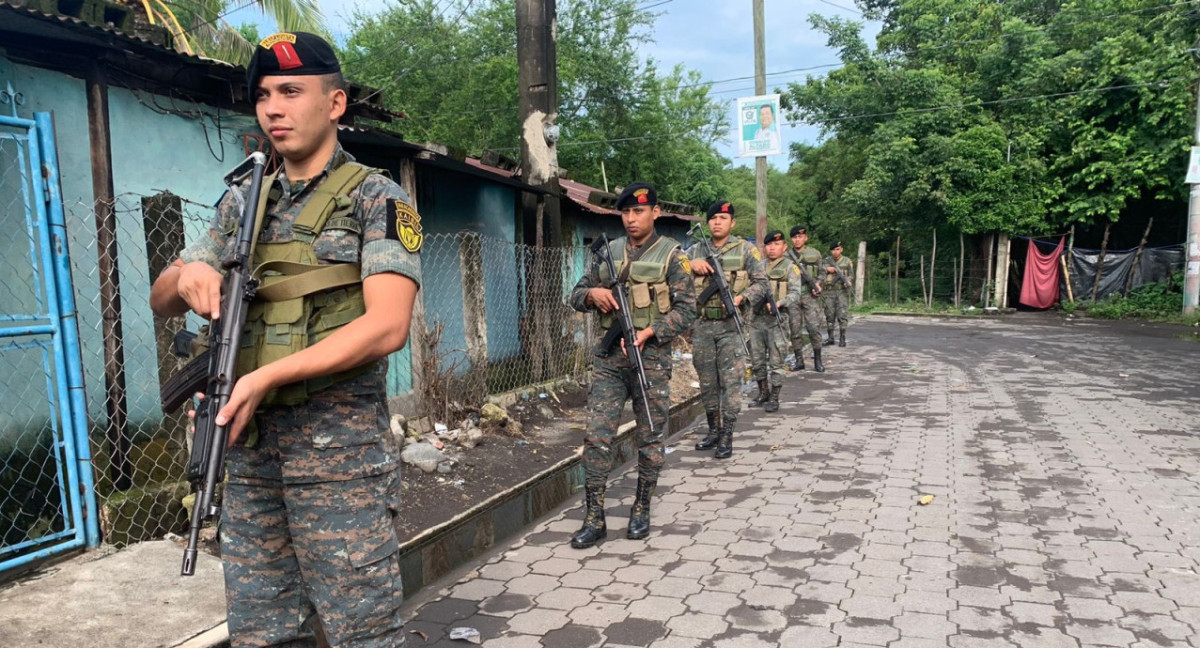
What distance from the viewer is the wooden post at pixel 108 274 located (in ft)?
13.4

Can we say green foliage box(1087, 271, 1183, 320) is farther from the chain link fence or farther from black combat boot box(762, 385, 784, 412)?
the chain link fence

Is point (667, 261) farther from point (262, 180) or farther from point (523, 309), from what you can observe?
point (523, 309)

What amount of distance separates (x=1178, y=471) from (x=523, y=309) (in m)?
6.10

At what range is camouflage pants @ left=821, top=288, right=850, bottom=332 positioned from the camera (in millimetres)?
13031

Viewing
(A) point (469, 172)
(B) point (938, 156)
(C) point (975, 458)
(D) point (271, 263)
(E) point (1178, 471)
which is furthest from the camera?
(B) point (938, 156)

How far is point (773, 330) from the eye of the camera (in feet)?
27.0

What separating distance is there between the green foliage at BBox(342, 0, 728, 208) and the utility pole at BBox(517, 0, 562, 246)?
14.8 metres

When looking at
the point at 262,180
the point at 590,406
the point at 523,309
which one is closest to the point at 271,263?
the point at 262,180

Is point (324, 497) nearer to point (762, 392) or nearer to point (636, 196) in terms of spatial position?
point (636, 196)

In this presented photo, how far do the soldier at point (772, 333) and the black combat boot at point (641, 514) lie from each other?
354cm

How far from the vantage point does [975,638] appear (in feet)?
9.68

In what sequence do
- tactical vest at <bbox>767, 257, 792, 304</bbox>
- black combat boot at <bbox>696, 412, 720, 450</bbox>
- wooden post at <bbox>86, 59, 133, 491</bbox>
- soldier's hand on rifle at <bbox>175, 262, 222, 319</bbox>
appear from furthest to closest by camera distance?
tactical vest at <bbox>767, 257, 792, 304</bbox>
black combat boot at <bbox>696, 412, 720, 450</bbox>
wooden post at <bbox>86, 59, 133, 491</bbox>
soldier's hand on rifle at <bbox>175, 262, 222, 319</bbox>

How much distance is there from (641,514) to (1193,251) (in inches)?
688

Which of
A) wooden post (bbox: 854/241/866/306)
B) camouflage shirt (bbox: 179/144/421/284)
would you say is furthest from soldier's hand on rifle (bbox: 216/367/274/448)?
wooden post (bbox: 854/241/866/306)
